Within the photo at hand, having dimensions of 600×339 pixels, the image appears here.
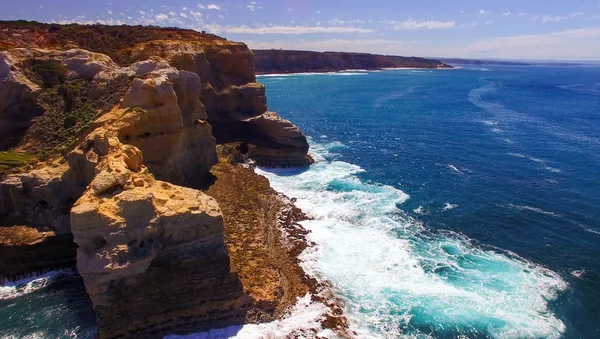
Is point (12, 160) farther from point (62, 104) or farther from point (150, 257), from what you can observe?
point (150, 257)

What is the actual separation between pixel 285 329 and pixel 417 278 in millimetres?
11490

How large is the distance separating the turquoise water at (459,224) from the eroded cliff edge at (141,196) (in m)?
4.13

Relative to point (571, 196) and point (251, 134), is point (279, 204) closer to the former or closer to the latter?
point (251, 134)

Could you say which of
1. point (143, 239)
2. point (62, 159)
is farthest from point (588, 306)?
point (62, 159)

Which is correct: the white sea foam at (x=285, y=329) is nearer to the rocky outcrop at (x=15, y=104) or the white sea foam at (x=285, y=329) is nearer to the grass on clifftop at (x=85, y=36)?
the rocky outcrop at (x=15, y=104)

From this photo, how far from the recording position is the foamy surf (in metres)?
26.8

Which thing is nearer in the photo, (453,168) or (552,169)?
(552,169)

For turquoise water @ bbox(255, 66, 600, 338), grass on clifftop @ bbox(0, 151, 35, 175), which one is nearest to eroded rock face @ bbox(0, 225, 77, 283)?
grass on clifftop @ bbox(0, 151, 35, 175)

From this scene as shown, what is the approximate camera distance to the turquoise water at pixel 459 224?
27891 mm

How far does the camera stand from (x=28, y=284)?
2909 cm

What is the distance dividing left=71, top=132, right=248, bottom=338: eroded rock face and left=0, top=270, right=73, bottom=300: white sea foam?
30.2 ft

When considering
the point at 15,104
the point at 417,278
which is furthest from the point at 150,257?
the point at 15,104

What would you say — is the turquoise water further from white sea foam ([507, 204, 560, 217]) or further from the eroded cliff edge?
the eroded cliff edge

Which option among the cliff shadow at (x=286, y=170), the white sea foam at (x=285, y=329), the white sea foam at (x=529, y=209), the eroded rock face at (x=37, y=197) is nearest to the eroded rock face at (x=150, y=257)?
the white sea foam at (x=285, y=329)
